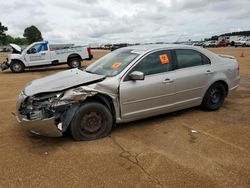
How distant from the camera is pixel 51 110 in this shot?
14.5ft

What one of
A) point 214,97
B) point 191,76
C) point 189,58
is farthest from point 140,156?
point 214,97

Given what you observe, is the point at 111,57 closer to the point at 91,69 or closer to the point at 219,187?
the point at 91,69

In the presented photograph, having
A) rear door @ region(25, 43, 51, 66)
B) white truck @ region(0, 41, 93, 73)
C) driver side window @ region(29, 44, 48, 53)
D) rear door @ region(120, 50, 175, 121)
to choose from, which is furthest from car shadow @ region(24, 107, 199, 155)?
driver side window @ region(29, 44, 48, 53)

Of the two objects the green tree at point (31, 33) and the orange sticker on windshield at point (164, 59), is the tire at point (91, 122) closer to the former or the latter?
the orange sticker on windshield at point (164, 59)

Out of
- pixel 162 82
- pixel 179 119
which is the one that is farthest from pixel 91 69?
pixel 179 119

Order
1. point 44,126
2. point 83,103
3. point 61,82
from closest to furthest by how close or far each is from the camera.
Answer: point 44,126 < point 83,103 < point 61,82

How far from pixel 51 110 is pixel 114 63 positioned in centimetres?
163

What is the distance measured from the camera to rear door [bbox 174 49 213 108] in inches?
220

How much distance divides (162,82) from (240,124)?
1.72 metres

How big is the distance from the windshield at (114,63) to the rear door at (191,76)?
39.1 inches

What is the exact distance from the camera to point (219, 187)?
328 centimetres

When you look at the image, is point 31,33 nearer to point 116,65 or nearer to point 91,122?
point 116,65

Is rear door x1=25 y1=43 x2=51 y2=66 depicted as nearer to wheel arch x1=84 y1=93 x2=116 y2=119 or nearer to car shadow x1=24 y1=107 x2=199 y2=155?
car shadow x1=24 y1=107 x2=199 y2=155

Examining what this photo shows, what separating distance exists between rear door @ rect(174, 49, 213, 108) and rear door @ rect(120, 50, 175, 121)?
0.20 m
